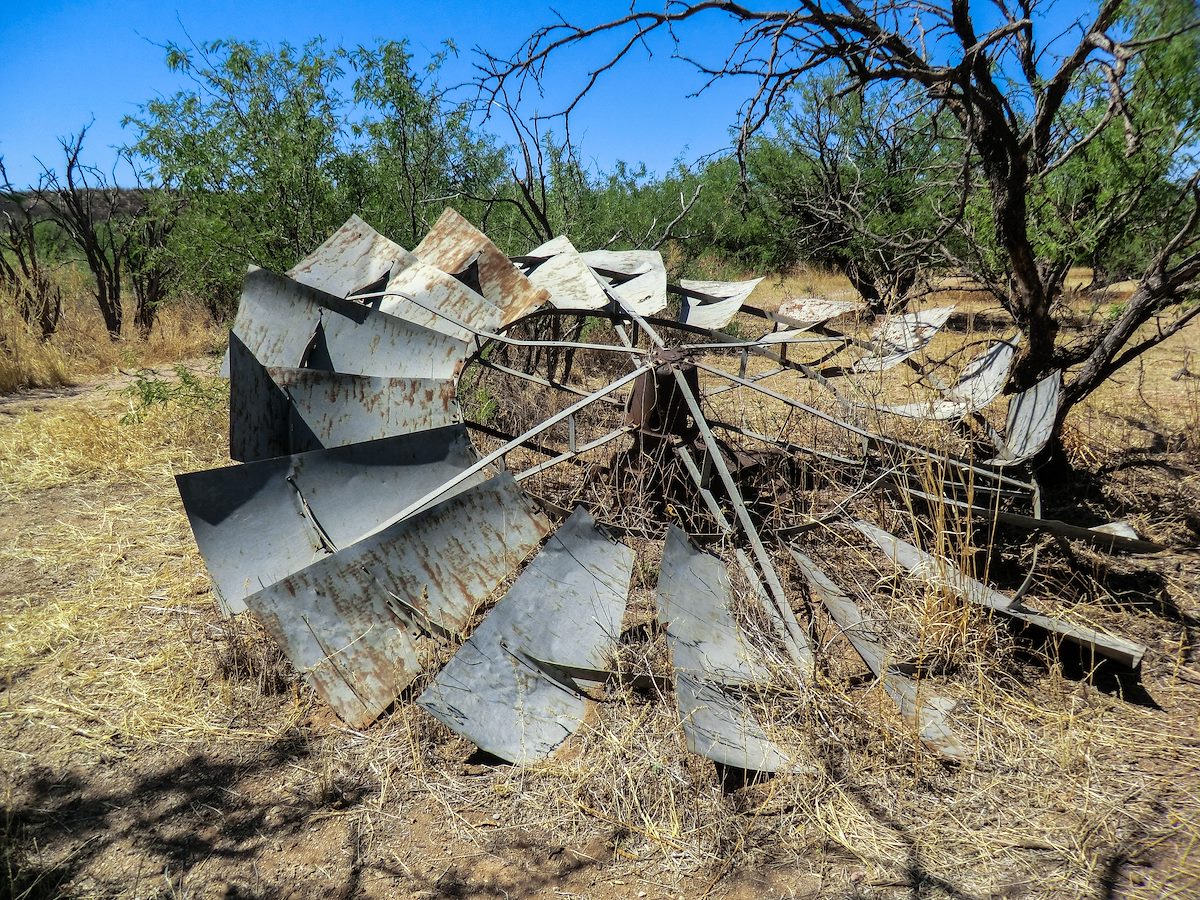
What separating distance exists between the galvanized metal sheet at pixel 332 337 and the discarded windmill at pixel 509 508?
1 centimetres

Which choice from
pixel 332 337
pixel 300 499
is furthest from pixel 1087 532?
pixel 332 337

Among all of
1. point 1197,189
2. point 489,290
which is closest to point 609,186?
point 489,290

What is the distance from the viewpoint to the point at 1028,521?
364 centimetres

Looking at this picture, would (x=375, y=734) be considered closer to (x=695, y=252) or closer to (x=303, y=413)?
(x=303, y=413)

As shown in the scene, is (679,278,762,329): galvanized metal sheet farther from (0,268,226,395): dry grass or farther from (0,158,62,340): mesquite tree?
(0,158,62,340): mesquite tree

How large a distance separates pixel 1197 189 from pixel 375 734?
548cm

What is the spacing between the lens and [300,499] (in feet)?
12.4

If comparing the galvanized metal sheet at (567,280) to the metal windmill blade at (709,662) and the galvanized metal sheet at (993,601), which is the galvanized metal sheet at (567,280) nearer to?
the metal windmill blade at (709,662)

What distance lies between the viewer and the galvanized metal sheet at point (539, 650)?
3076 millimetres

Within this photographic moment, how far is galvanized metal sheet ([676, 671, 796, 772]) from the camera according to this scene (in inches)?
111

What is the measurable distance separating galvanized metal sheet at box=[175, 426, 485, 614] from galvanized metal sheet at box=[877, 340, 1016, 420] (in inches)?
111

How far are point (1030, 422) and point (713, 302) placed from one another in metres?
2.73

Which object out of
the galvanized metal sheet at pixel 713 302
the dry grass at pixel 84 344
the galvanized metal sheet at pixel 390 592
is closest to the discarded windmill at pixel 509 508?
the galvanized metal sheet at pixel 390 592

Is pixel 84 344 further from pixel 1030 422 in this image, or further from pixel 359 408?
pixel 1030 422
